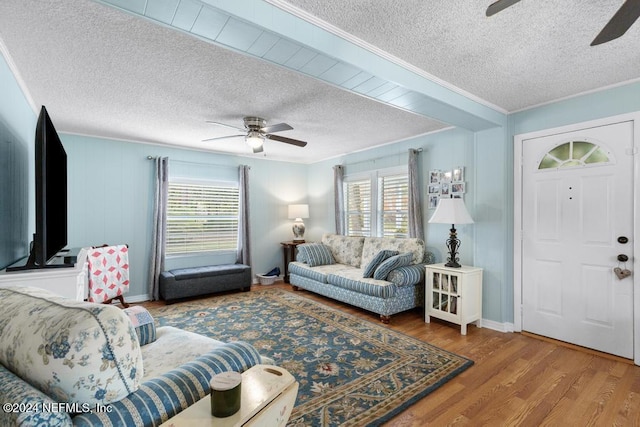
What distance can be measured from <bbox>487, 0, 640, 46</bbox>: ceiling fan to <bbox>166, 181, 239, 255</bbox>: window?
5002 mm

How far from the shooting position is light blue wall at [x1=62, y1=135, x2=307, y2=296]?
4.38m

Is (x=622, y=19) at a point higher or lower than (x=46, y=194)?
higher

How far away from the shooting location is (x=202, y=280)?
4.80m

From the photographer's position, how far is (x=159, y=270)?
15.9 feet

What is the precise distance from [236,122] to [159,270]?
2.69 metres

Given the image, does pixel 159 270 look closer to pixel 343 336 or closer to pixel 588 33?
pixel 343 336

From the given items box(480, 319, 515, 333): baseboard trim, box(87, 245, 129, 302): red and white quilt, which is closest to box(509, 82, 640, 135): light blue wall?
box(480, 319, 515, 333): baseboard trim

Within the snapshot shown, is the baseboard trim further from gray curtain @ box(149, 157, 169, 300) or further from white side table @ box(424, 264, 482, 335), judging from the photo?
gray curtain @ box(149, 157, 169, 300)

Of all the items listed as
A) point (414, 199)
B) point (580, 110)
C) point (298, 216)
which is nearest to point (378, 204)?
point (414, 199)

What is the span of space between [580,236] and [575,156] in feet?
2.61

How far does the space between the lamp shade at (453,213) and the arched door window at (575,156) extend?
2.86 ft

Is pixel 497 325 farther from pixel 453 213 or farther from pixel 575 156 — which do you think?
pixel 575 156

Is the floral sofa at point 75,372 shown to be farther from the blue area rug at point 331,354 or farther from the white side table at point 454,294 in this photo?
the white side table at point 454,294

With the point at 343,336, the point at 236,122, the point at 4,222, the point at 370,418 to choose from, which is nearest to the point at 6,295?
the point at 4,222
